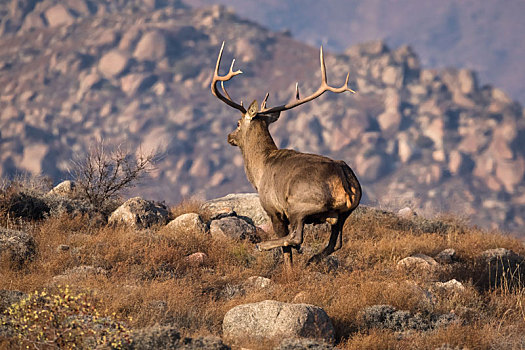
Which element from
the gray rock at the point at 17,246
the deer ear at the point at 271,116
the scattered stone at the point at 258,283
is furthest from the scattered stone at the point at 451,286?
the gray rock at the point at 17,246

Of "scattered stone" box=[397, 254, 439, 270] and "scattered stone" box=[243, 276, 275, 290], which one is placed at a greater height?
"scattered stone" box=[243, 276, 275, 290]

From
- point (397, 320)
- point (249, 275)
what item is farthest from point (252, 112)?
point (397, 320)

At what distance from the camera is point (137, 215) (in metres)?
13.3

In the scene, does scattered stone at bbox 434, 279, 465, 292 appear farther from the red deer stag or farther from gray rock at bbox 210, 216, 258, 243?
gray rock at bbox 210, 216, 258, 243

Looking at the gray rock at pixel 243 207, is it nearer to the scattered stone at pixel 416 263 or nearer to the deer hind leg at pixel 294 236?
the scattered stone at pixel 416 263

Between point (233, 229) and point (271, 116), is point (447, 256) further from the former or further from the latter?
point (271, 116)

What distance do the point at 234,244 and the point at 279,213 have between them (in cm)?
274

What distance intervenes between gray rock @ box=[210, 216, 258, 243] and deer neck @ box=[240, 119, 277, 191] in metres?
2.38

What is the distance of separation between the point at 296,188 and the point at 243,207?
6.80m

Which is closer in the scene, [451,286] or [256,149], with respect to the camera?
[451,286]

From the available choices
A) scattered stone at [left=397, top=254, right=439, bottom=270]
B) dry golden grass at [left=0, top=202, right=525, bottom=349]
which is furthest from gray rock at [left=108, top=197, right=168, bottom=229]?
scattered stone at [left=397, top=254, right=439, bottom=270]

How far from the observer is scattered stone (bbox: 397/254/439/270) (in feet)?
37.2

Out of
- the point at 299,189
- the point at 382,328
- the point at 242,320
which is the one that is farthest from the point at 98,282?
the point at 382,328

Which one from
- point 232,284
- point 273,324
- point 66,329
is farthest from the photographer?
point 232,284
